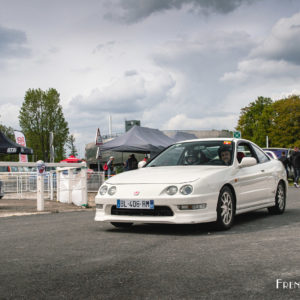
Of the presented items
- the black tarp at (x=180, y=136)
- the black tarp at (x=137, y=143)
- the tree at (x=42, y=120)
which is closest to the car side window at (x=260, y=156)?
the black tarp at (x=137, y=143)

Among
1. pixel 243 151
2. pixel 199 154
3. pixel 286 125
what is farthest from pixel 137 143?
pixel 286 125

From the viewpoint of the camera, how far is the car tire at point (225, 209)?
719cm

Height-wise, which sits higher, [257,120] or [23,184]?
[257,120]

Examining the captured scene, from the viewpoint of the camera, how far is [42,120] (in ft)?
215

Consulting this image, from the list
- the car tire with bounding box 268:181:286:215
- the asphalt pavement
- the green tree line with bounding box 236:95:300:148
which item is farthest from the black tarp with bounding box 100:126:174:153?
the green tree line with bounding box 236:95:300:148

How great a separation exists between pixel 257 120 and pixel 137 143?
60073mm

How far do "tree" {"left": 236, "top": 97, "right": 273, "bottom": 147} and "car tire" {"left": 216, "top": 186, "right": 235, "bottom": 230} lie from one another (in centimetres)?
6885

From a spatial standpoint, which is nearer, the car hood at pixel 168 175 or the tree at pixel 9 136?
the car hood at pixel 168 175

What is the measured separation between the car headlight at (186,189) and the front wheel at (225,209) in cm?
57

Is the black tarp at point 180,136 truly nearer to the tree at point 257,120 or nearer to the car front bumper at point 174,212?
the car front bumper at point 174,212

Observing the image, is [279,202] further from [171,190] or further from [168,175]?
[171,190]

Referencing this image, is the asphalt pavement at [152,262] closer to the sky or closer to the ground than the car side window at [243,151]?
closer to the ground

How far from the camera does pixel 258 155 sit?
30.6ft

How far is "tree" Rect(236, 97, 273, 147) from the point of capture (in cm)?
7606
